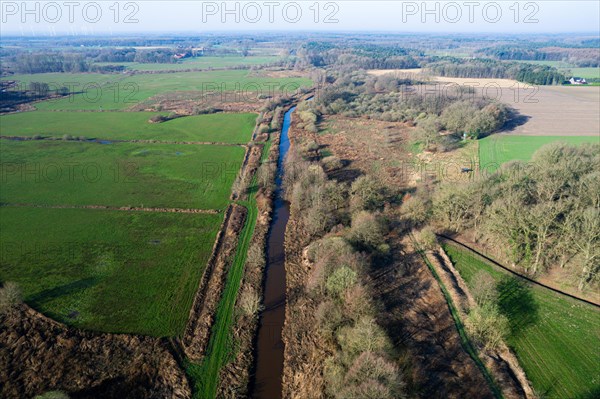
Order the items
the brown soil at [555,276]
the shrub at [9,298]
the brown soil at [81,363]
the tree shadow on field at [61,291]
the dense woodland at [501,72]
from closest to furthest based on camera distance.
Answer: the brown soil at [81,363]
the shrub at [9,298]
the brown soil at [555,276]
the tree shadow on field at [61,291]
the dense woodland at [501,72]

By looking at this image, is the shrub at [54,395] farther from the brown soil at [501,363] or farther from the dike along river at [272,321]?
the brown soil at [501,363]

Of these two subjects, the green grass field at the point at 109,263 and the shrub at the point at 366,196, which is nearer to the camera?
the green grass field at the point at 109,263

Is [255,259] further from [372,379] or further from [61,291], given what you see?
[372,379]

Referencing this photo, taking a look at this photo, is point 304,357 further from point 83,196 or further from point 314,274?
point 83,196

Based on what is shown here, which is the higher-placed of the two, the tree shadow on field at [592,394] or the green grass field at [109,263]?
the green grass field at [109,263]

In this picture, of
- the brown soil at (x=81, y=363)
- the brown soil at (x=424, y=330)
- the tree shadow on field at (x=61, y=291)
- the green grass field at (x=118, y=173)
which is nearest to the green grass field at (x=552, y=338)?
the brown soil at (x=424, y=330)

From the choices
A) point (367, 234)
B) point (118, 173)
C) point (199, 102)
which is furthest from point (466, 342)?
point (199, 102)

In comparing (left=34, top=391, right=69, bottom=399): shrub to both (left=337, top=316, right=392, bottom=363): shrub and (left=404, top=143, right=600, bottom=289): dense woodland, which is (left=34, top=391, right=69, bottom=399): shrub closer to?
(left=337, top=316, right=392, bottom=363): shrub
